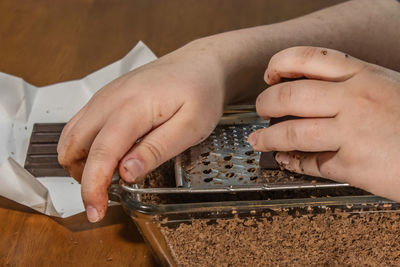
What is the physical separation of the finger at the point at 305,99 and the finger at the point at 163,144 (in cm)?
9

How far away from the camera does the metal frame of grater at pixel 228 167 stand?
0.49 m

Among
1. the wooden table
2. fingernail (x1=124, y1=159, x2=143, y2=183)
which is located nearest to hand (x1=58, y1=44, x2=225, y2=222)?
fingernail (x1=124, y1=159, x2=143, y2=183)

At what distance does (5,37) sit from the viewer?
954 mm

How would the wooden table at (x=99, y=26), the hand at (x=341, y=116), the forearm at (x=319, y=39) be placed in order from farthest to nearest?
1. the wooden table at (x=99, y=26)
2. the forearm at (x=319, y=39)
3. the hand at (x=341, y=116)

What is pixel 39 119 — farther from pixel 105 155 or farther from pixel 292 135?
pixel 292 135

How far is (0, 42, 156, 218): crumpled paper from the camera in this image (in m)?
0.64

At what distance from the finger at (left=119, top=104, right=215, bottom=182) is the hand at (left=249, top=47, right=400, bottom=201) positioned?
86 mm

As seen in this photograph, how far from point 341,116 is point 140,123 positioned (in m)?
0.20

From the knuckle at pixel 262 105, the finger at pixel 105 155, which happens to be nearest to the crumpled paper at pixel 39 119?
the finger at pixel 105 155

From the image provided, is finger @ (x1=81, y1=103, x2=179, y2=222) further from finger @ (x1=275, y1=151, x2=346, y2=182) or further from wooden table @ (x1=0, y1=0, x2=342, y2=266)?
wooden table @ (x1=0, y1=0, x2=342, y2=266)

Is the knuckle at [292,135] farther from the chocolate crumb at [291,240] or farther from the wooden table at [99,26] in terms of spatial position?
the wooden table at [99,26]

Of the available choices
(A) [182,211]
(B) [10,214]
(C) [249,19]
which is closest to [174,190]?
(A) [182,211]

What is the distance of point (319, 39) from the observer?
0.69m

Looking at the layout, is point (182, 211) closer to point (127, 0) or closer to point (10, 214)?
point (10, 214)
